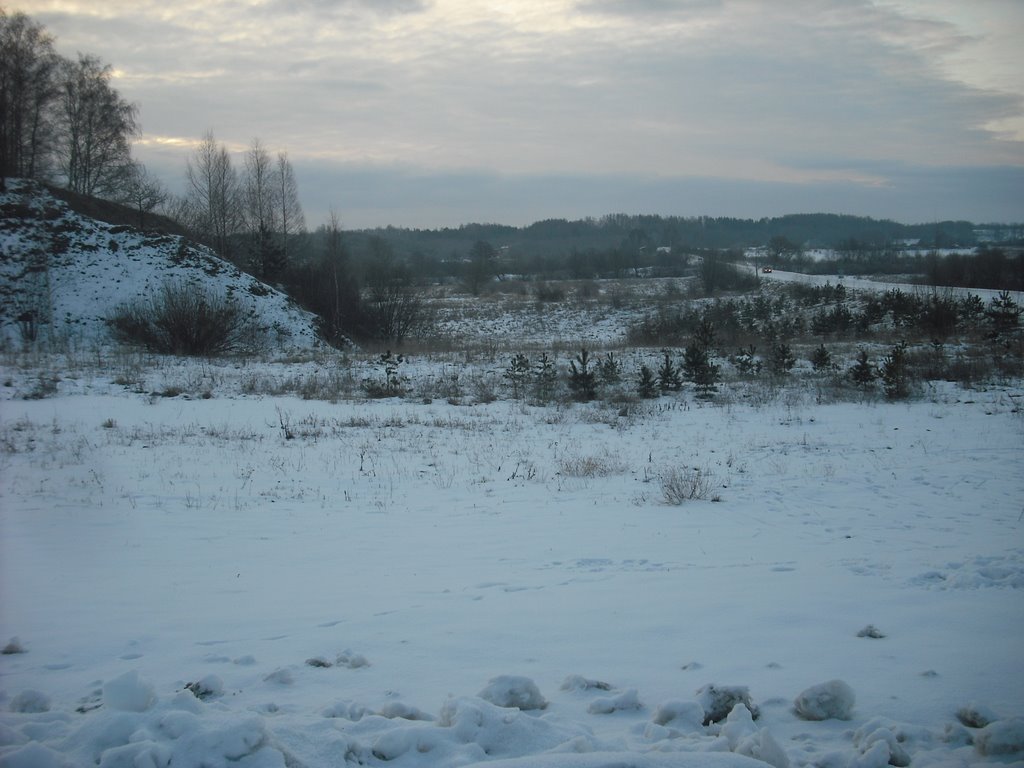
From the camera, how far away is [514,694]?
3064 millimetres

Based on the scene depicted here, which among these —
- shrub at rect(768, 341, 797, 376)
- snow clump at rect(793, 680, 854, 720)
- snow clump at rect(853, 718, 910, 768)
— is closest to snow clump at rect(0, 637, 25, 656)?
snow clump at rect(793, 680, 854, 720)

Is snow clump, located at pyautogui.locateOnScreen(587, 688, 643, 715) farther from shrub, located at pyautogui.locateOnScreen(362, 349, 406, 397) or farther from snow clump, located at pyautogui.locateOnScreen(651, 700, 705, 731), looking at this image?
shrub, located at pyautogui.locateOnScreen(362, 349, 406, 397)

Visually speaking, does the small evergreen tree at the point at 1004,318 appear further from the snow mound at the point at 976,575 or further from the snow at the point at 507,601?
the snow mound at the point at 976,575

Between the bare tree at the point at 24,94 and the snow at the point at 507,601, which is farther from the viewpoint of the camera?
the bare tree at the point at 24,94

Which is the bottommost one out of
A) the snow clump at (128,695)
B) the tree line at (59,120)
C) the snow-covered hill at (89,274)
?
the snow clump at (128,695)

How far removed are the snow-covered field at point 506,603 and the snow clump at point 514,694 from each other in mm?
13

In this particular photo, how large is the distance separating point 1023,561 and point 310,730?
18.4 ft

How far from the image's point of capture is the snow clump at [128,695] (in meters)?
2.81

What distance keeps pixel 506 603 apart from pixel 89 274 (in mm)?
30718

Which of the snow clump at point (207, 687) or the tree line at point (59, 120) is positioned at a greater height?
the tree line at point (59, 120)

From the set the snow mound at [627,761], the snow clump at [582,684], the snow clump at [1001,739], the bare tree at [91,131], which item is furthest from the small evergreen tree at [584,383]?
the bare tree at [91,131]

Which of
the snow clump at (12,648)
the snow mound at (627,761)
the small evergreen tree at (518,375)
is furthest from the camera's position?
the small evergreen tree at (518,375)

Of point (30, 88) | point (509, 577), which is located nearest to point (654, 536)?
point (509, 577)

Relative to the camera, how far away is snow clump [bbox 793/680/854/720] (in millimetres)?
2947
